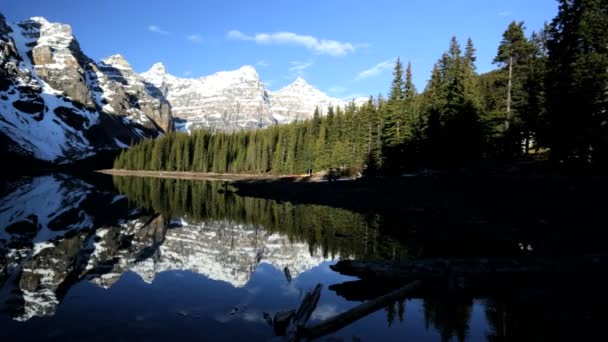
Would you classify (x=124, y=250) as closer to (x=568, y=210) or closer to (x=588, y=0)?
(x=568, y=210)

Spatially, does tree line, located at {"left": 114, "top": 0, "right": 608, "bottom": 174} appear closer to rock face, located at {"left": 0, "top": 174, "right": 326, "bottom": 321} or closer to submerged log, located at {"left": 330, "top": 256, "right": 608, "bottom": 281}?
submerged log, located at {"left": 330, "top": 256, "right": 608, "bottom": 281}

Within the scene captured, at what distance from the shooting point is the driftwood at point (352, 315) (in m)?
11.5

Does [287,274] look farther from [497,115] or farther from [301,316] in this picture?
[497,115]

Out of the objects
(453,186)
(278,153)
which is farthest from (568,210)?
(278,153)

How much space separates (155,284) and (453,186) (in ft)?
108

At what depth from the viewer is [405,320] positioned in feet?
43.9

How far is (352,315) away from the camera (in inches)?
502

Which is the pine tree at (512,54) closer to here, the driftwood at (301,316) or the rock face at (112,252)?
the rock face at (112,252)

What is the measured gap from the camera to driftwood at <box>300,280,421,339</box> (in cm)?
1148

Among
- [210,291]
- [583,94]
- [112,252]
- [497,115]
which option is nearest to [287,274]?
[210,291]

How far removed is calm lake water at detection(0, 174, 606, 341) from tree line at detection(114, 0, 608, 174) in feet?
58.9

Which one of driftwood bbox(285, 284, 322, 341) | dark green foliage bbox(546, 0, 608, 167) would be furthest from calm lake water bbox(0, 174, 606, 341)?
dark green foliage bbox(546, 0, 608, 167)

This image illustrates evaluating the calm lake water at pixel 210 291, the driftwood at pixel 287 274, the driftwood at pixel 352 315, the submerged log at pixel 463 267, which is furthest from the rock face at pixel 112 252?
the driftwood at pixel 352 315

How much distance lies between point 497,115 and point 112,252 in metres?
44.6
